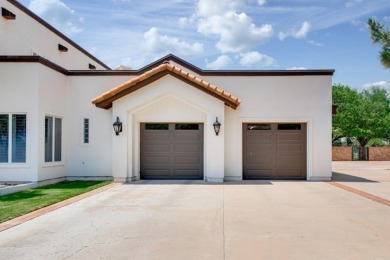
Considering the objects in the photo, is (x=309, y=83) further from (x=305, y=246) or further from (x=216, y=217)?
(x=305, y=246)

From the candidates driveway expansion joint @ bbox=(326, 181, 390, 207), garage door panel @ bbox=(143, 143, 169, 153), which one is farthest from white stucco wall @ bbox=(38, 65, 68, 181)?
driveway expansion joint @ bbox=(326, 181, 390, 207)

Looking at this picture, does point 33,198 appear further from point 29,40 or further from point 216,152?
point 29,40

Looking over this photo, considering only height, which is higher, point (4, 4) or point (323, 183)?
point (4, 4)

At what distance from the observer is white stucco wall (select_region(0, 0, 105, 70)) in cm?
1605

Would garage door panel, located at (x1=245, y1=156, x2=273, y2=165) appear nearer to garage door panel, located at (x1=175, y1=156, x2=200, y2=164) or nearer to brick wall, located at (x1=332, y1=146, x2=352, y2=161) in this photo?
garage door panel, located at (x1=175, y1=156, x2=200, y2=164)

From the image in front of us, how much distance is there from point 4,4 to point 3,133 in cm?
614

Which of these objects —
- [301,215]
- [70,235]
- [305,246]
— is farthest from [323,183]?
[70,235]

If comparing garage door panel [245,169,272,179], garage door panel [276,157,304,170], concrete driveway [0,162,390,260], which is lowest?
concrete driveway [0,162,390,260]

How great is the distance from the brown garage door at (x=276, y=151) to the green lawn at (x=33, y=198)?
21.4 feet

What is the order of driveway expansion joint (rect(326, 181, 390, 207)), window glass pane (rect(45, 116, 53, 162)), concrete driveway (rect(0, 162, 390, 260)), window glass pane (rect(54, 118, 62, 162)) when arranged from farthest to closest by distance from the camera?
window glass pane (rect(54, 118, 62, 162)) → window glass pane (rect(45, 116, 53, 162)) → driveway expansion joint (rect(326, 181, 390, 207)) → concrete driveway (rect(0, 162, 390, 260))

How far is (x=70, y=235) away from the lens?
266 inches

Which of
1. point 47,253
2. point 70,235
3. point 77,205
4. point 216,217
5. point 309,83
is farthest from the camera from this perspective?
point 309,83

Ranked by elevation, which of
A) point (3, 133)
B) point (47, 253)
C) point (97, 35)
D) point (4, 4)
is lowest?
point (47, 253)

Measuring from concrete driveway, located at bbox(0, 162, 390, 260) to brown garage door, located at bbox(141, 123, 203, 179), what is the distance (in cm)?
432
